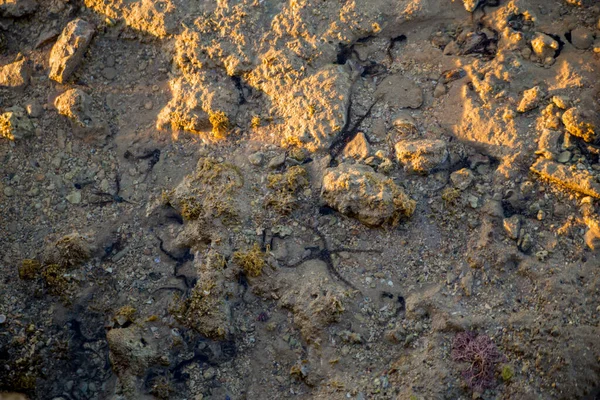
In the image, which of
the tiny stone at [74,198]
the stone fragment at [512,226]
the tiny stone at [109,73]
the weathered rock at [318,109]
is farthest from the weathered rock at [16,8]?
the stone fragment at [512,226]

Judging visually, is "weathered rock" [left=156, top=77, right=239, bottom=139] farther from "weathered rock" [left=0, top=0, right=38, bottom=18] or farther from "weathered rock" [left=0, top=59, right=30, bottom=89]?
"weathered rock" [left=0, top=0, right=38, bottom=18]

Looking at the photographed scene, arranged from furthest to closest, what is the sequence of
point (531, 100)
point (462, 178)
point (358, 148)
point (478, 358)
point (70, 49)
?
point (70, 49)
point (358, 148)
point (531, 100)
point (462, 178)
point (478, 358)

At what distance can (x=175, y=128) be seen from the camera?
17.0 feet

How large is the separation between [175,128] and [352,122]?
1.76 meters

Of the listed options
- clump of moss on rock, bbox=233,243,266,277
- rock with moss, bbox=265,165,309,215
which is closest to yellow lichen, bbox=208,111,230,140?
rock with moss, bbox=265,165,309,215

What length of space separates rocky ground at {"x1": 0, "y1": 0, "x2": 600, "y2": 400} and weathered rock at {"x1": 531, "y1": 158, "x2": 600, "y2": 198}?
0.02 metres

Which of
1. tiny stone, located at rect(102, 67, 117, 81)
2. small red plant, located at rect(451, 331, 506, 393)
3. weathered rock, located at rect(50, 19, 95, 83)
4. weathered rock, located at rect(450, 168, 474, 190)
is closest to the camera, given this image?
small red plant, located at rect(451, 331, 506, 393)

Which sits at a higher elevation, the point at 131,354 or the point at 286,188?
the point at 286,188

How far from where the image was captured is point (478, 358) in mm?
3791

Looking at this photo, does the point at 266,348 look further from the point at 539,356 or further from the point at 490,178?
the point at 490,178

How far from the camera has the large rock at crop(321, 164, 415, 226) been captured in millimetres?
4316

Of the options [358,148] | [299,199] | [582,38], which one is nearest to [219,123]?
[299,199]

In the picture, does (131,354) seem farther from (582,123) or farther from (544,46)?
(544,46)

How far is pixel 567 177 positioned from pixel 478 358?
1652mm
